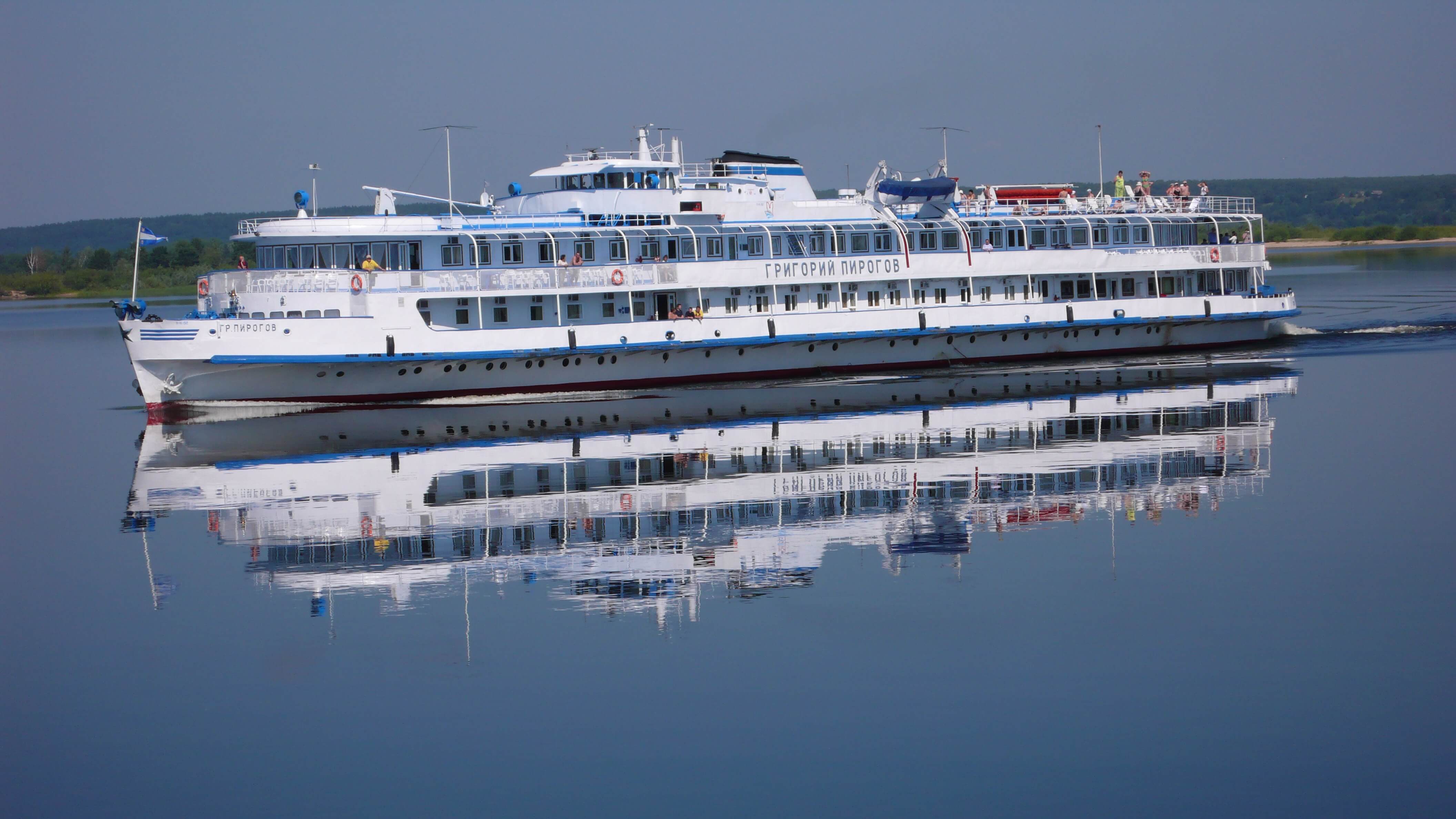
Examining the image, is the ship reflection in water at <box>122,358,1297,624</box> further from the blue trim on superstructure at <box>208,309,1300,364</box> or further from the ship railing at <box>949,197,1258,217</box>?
the ship railing at <box>949,197,1258,217</box>

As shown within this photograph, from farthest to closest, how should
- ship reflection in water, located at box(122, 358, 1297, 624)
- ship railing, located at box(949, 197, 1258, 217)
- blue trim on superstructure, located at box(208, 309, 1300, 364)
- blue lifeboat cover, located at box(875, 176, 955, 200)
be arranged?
ship railing, located at box(949, 197, 1258, 217)
blue lifeboat cover, located at box(875, 176, 955, 200)
blue trim on superstructure, located at box(208, 309, 1300, 364)
ship reflection in water, located at box(122, 358, 1297, 624)

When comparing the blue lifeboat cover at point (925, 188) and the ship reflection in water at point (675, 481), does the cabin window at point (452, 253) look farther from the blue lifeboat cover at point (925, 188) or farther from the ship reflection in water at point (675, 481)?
the blue lifeboat cover at point (925, 188)

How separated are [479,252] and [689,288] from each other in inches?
284

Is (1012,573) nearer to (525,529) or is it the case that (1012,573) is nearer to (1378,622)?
(1378,622)

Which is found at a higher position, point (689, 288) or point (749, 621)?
point (689, 288)

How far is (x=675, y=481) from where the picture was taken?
95.4ft

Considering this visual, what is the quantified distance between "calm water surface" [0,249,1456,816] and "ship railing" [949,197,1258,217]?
18977mm

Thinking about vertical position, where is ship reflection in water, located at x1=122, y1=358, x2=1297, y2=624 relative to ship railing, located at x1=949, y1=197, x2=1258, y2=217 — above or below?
below

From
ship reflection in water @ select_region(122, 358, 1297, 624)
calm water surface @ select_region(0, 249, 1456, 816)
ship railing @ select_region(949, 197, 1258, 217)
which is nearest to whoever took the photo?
calm water surface @ select_region(0, 249, 1456, 816)

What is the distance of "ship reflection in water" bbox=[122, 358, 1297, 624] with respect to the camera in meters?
22.3

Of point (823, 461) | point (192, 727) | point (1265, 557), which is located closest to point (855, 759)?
point (192, 727)

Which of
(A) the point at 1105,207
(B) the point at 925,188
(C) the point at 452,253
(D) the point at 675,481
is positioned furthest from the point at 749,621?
(A) the point at 1105,207

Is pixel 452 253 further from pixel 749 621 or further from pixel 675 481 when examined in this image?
pixel 749 621

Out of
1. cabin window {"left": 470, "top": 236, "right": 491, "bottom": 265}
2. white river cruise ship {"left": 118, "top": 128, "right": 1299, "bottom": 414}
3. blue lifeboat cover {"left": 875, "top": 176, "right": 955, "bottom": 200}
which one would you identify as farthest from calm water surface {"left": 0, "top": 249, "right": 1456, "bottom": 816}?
blue lifeboat cover {"left": 875, "top": 176, "right": 955, "bottom": 200}
